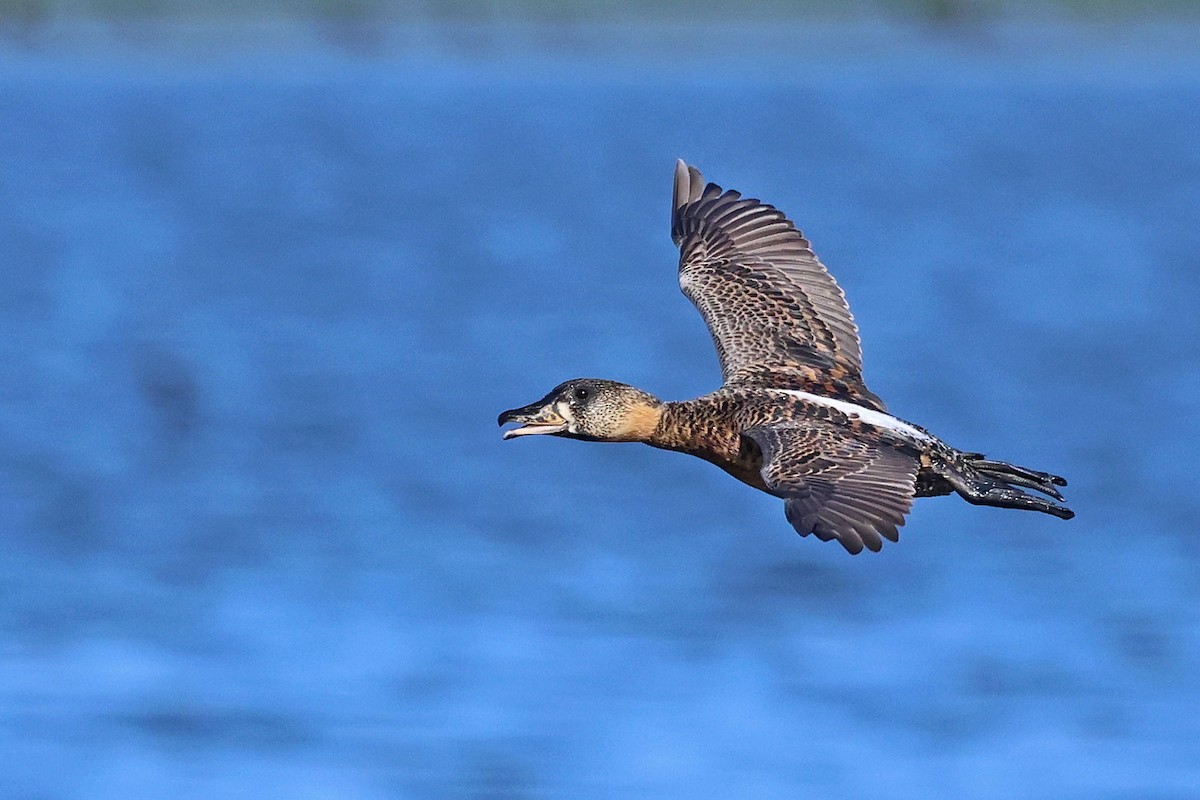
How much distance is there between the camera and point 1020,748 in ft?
49.0

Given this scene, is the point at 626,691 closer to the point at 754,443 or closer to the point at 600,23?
the point at 754,443

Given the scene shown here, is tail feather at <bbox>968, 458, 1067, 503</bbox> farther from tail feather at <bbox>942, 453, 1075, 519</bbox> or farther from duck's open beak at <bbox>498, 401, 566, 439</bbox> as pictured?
duck's open beak at <bbox>498, 401, 566, 439</bbox>

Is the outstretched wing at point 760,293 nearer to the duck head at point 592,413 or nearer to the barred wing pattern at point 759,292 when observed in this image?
the barred wing pattern at point 759,292

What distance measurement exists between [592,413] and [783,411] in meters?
0.75

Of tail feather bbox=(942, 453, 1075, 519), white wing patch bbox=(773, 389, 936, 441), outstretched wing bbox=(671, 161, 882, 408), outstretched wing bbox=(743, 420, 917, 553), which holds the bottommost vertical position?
outstretched wing bbox=(743, 420, 917, 553)

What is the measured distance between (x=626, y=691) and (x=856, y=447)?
758 centimetres

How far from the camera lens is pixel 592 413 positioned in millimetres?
9180

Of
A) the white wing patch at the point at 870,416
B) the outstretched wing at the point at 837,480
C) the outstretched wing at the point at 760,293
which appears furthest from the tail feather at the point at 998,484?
the outstretched wing at the point at 760,293

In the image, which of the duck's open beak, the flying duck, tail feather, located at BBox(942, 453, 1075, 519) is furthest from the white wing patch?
the duck's open beak

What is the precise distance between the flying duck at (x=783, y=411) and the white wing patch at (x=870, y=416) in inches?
0.4

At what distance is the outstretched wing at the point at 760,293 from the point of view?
32.1ft

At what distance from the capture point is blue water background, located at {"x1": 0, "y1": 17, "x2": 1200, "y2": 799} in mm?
15117

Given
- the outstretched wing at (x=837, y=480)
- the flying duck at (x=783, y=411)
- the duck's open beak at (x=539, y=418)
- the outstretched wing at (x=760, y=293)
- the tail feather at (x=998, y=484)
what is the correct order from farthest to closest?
the outstretched wing at (x=760, y=293) → the duck's open beak at (x=539, y=418) → the tail feather at (x=998, y=484) → the flying duck at (x=783, y=411) → the outstretched wing at (x=837, y=480)

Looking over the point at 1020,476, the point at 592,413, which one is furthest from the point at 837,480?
the point at 592,413
